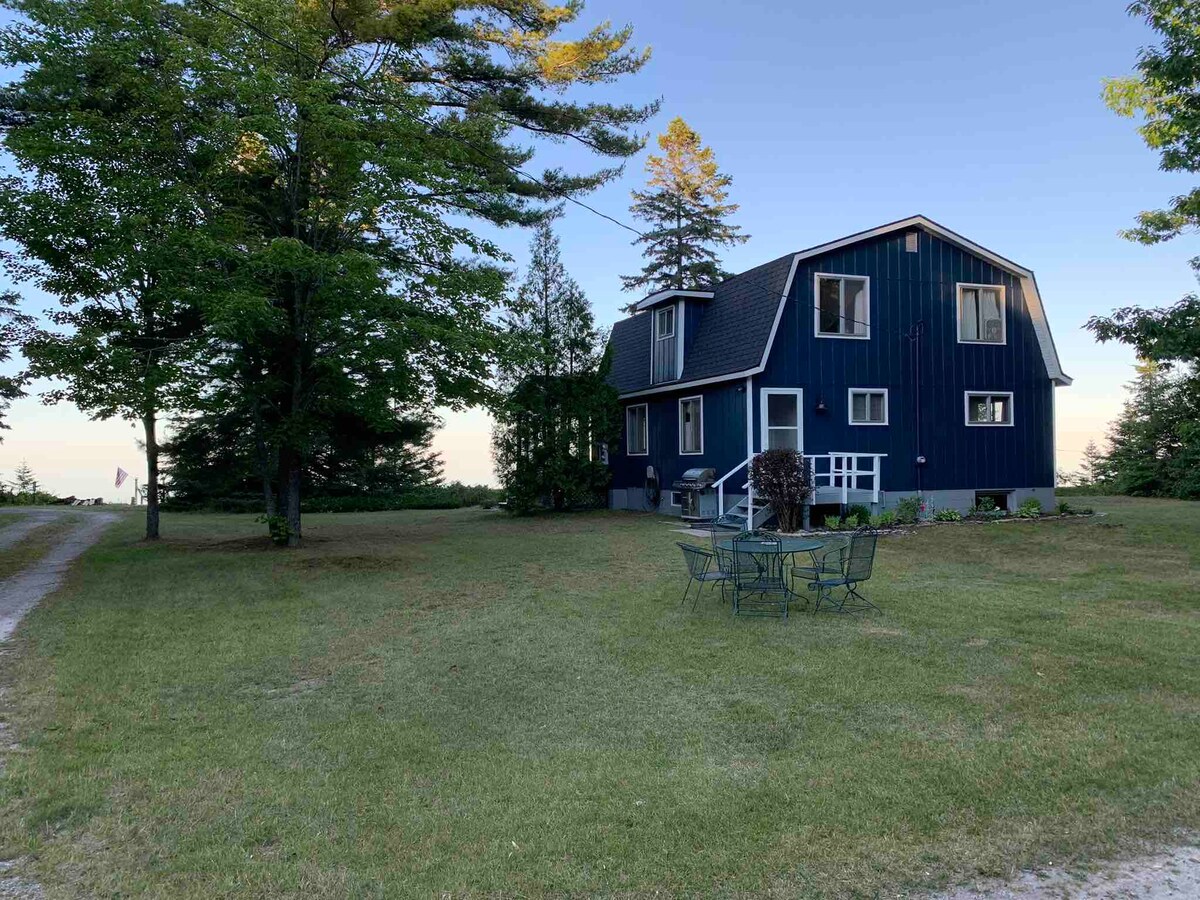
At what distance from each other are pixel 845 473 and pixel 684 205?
21258 millimetres

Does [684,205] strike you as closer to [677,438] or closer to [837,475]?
[677,438]

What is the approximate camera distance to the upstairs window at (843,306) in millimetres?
17094

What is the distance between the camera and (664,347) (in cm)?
2008

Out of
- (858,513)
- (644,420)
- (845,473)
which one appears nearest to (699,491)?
(845,473)

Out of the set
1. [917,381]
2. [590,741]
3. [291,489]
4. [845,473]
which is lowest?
[590,741]

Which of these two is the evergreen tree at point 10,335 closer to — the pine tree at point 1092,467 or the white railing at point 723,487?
the white railing at point 723,487

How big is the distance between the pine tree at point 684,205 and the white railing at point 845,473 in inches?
724

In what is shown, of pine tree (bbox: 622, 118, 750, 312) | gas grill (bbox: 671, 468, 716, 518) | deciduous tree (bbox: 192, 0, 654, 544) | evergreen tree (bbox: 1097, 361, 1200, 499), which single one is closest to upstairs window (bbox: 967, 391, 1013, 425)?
gas grill (bbox: 671, 468, 716, 518)

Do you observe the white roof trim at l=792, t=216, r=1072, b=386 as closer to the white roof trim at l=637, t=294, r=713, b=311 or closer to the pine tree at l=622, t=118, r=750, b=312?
the white roof trim at l=637, t=294, r=713, b=311

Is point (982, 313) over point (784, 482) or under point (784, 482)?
over

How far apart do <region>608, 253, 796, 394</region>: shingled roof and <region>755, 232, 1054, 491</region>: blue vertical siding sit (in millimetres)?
398

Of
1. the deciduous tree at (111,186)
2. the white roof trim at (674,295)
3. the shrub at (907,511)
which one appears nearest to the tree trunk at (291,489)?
the deciduous tree at (111,186)

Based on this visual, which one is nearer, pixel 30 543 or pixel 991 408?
pixel 30 543

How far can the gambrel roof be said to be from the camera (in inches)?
647
